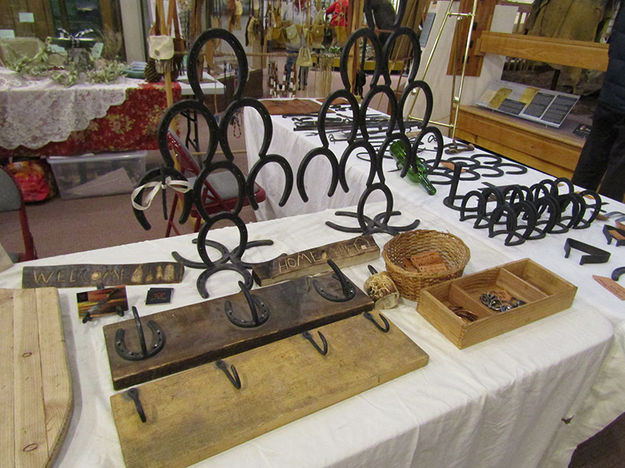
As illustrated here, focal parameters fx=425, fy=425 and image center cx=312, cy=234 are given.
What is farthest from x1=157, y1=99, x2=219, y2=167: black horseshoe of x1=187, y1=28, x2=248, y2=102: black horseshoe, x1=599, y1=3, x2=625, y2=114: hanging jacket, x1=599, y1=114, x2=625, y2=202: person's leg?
x1=599, y1=114, x2=625, y2=202: person's leg

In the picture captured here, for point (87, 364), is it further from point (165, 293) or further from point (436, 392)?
point (436, 392)

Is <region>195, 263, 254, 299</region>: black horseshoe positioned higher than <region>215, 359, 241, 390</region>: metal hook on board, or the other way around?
<region>215, 359, 241, 390</region>: metal hook on board

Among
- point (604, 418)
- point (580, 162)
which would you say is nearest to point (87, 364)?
Result: point (604, 418)

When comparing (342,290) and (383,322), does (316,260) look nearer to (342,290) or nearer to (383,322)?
(342,290)

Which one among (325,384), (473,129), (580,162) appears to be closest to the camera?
(325,384)

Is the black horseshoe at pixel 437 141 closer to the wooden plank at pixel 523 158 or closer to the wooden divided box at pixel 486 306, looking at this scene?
the wooden divided box at pixel 486 306

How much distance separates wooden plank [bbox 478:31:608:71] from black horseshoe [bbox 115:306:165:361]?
8.67ft

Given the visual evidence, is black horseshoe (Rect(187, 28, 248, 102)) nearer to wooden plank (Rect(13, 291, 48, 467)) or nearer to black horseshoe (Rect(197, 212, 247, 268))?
black horseshoe (Rect(197, 212, 247, 268))

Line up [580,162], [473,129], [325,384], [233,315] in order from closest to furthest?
1. [325,384]
2. [233,315]
3. [580,162]
4. [473,129]

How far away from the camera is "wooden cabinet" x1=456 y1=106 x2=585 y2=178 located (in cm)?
268

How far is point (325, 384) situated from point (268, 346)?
142 millimetres

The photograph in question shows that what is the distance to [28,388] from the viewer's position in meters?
0.68

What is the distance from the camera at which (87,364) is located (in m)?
0.78

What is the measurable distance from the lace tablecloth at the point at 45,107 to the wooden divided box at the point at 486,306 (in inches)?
107
